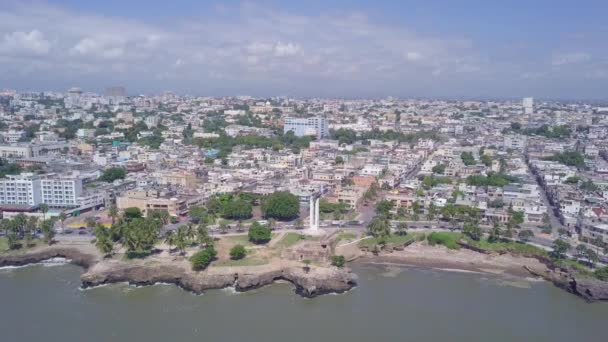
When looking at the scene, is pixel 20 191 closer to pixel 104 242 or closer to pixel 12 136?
pixel 104 242

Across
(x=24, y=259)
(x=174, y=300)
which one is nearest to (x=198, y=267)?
(x=174, y=300)

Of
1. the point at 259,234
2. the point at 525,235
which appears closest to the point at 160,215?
the point at 259,234

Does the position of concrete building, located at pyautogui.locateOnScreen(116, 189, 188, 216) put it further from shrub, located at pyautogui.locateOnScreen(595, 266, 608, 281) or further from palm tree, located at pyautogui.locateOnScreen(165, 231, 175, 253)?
shrub, located at pyautogui.locateOnScreen(595, 266, 608, 281)

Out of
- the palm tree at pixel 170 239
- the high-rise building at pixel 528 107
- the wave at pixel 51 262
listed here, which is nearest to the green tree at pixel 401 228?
the palm tree at pixel 170 239

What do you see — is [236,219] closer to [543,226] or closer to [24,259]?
[24,259]

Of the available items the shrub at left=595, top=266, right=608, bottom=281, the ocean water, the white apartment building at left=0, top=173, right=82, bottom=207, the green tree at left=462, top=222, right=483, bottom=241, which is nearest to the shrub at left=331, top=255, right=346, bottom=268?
the ocean water
